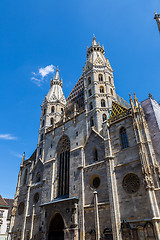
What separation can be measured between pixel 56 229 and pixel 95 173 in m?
10.3

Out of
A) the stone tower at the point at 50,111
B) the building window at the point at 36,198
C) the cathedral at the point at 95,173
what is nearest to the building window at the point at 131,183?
the cathedral at the point at 95,173

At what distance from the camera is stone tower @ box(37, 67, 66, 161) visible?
3800 cm

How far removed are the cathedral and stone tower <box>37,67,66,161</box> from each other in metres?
0.25

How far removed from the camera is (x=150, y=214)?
1797 cm

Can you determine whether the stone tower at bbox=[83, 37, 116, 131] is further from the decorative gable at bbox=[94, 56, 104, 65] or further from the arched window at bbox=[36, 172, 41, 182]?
the arched window at bbox=[36, 172, 41, 182]

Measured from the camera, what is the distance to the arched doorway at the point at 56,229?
1038 inches

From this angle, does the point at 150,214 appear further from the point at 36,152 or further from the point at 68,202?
the point at 36,152

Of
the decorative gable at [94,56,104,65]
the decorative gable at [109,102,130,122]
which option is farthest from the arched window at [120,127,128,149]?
the decorative gable at [94,56,104,65]

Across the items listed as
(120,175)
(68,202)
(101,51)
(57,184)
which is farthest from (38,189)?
(101,51)

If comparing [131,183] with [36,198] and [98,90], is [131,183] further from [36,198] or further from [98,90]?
[36,198]

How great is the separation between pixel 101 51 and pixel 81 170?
1058 inches

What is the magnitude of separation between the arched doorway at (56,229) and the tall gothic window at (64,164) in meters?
3.40

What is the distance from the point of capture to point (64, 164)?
101 feet

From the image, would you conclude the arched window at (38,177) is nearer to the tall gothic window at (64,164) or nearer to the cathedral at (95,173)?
the cathedral at (95,173)
